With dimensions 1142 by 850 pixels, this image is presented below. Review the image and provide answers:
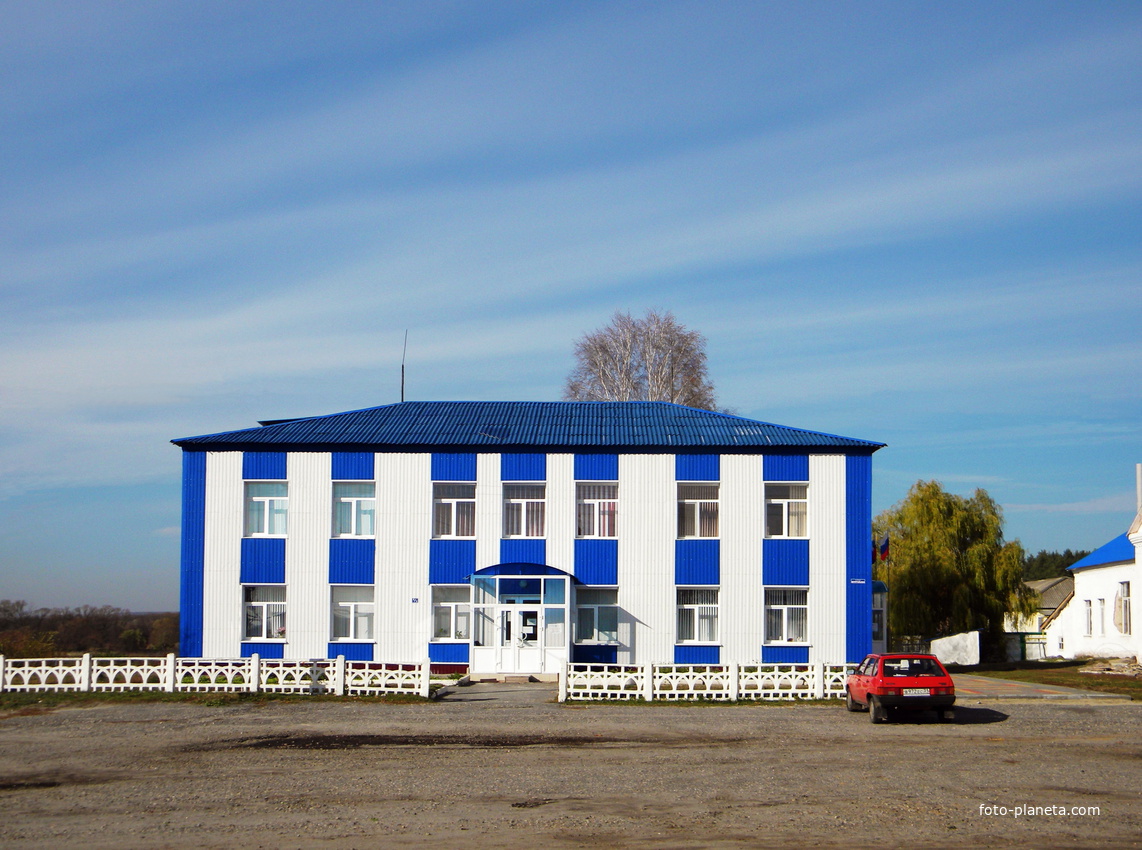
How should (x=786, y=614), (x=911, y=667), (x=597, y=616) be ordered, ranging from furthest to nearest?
(x=597, y=616) → (x=786, y=614) → (x=911, y=667)

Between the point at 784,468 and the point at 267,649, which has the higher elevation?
the point at 784,468

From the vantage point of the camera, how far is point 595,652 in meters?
30.5

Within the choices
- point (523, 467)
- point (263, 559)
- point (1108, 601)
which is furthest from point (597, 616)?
point (1108, 601)

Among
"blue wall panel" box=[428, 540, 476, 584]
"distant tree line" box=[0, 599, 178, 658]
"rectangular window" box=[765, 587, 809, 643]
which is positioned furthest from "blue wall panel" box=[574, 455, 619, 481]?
"distant tree line" box=[0, 599, 178, 658]

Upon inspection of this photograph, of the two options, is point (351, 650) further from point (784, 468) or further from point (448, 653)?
point (784, 468)

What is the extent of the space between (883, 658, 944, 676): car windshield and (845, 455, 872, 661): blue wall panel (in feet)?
35.5

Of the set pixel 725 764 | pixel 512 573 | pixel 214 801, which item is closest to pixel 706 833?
pixel 725 764

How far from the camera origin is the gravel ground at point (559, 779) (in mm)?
10398

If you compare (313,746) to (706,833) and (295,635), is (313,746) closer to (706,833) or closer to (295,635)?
(706,833)

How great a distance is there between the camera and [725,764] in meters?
14.5

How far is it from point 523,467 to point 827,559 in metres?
9.52

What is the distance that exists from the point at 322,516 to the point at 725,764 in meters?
19.2

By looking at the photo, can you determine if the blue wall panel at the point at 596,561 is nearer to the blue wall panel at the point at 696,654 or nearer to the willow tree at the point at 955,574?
the blue wall panel at the point at 696,654

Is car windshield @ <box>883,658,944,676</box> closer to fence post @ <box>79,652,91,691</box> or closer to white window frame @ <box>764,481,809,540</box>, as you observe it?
white window frame @ <box>764,481,809,540</box>
